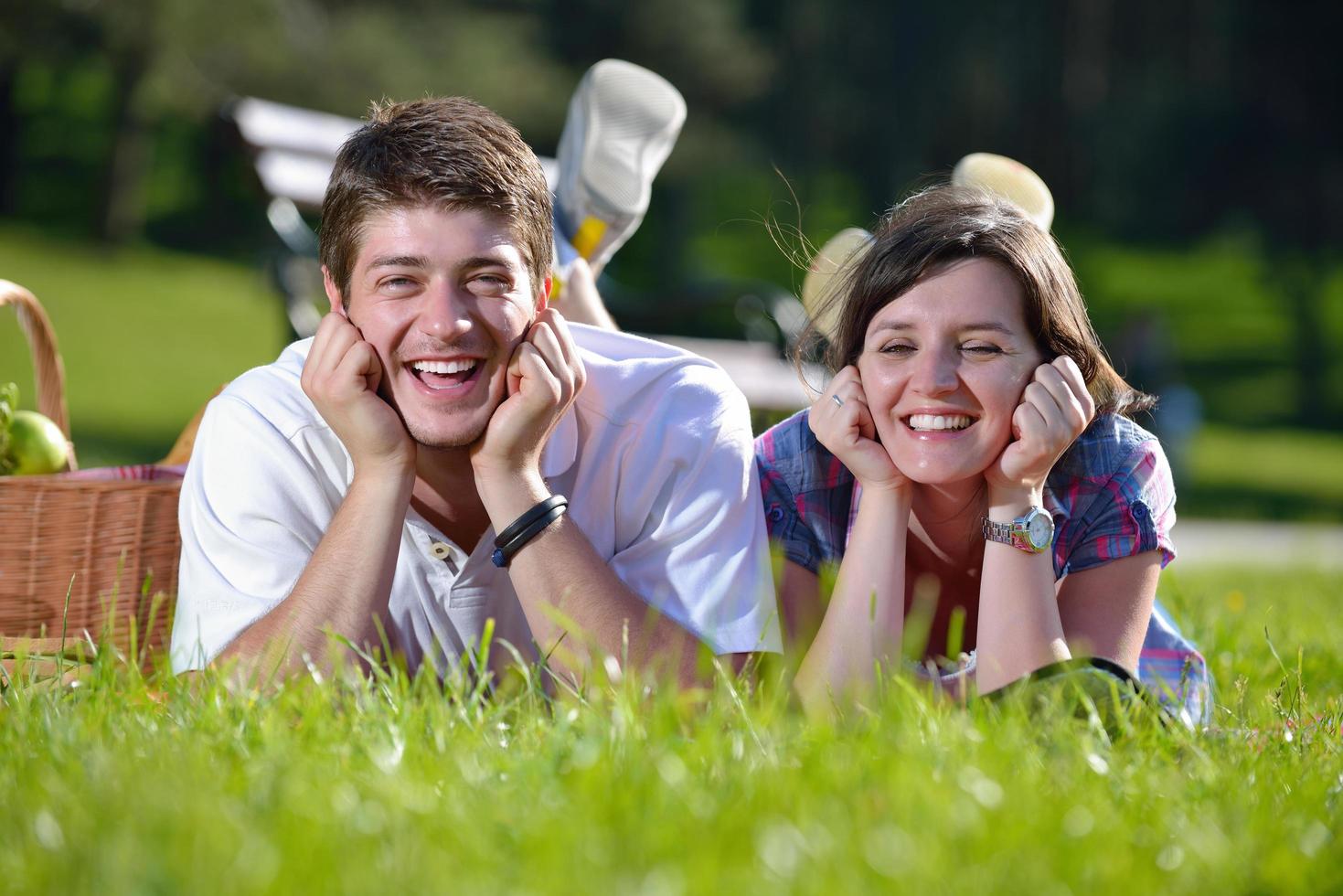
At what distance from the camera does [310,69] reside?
19109mm

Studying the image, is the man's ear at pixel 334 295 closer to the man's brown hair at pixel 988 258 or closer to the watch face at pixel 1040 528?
the man's brown hair at pixel 988 258

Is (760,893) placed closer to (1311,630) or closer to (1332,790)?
(1332,790)

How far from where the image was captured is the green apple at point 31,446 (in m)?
3.35

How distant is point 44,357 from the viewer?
11.9 ft

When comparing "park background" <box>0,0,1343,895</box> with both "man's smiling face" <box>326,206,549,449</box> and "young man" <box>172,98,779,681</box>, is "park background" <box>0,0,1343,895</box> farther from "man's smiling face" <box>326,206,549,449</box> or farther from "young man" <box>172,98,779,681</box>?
"man's smiling face" <box>326,206,549,449</box>

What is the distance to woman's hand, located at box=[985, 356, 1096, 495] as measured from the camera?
259cm

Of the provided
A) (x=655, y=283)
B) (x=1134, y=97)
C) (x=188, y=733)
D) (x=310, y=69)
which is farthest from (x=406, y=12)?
(x=188, y=733)

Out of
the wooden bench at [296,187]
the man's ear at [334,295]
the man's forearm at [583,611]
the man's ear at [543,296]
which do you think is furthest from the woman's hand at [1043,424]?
the wooden bench at [296,187]

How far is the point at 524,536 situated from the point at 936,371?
837mm

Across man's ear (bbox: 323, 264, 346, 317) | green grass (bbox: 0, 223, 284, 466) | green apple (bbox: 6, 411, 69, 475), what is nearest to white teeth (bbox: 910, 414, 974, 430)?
man's ear (bbox: 323, 264, 346, 317)

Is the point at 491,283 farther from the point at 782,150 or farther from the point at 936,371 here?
the point at 782,150

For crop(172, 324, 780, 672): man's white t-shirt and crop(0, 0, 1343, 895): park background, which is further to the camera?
crop(172, 324, 780, 672): man's white t-shirt

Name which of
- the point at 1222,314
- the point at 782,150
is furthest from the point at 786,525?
the point at 1222,314

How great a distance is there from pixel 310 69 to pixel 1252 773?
18.8 metres
